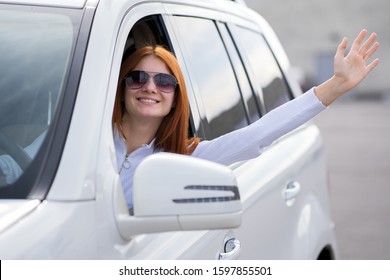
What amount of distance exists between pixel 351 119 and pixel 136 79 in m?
26.3

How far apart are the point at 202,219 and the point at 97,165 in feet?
1.00

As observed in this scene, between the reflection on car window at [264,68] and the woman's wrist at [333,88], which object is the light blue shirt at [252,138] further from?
the reflection on car window at [264,68]

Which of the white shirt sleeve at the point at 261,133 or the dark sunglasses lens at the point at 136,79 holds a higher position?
the dark sunglasses lens at the point at 136,79

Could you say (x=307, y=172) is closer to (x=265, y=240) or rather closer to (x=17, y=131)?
(x=265, y=240)

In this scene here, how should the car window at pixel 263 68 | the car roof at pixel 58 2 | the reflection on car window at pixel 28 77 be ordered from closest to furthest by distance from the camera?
the reflection on car window at pixel 28 77 < the car roof at pixel 58 2 < the car window at pixel 263 68

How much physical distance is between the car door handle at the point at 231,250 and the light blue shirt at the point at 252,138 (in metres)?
0.29

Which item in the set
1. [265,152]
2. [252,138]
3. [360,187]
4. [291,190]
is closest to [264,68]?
[265,152]

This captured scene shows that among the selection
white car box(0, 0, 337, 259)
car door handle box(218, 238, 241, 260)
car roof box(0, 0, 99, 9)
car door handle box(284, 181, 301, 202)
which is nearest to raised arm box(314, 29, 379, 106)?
white car box(0, 0, 337, 259)

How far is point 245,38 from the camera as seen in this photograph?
175 inches

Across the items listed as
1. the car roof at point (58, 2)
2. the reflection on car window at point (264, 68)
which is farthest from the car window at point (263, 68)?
the car roof at point (58, 2)

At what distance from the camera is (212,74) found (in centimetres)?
366

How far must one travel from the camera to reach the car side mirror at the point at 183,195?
2139 millimetres

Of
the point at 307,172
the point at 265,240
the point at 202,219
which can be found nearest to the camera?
the point at 202,219
